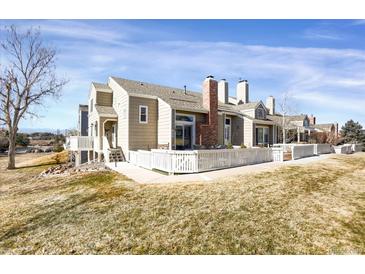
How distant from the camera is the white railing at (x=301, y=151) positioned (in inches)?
629

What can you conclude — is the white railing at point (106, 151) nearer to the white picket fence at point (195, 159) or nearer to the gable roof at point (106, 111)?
the gable roof at point (106, 111)

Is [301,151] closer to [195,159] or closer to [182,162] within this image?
[195,159]

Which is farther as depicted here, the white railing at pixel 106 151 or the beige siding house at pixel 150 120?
the white railing at pixel 106 151

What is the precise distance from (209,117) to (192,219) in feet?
38.6

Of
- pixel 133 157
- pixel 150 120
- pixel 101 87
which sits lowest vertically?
pixel 133 157

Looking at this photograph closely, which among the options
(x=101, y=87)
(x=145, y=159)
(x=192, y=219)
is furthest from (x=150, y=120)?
(x=192, y=219)

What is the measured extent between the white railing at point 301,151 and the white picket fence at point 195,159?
374cm

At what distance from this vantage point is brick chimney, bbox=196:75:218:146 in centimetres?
1609

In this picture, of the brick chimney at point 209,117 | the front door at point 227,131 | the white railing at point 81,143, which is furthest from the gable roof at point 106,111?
the front door at point 227,131

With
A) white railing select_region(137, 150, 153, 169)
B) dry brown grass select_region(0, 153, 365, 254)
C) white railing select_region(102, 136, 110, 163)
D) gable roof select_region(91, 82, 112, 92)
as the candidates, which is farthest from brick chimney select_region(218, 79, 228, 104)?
dry brown grass select_region(0, 153, 365, 254)

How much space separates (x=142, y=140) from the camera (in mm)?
15422

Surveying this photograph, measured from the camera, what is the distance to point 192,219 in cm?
540

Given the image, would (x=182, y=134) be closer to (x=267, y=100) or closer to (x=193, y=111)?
(x=193, y=111)
